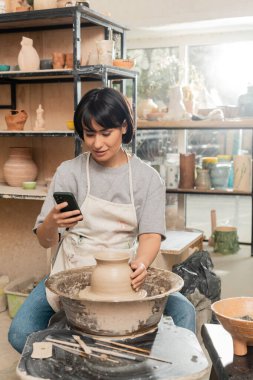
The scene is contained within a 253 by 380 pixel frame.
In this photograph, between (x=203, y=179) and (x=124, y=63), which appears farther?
(x=203, y=179)

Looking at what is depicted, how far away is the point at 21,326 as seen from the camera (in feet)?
6.82

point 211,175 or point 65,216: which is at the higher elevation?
point 65,216

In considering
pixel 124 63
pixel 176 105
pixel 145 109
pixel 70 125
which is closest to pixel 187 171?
pixel 176 105

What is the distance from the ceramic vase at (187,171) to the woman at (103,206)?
289 cm

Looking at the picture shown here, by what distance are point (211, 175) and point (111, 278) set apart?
3525 millimetres

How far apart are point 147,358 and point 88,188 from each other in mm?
849

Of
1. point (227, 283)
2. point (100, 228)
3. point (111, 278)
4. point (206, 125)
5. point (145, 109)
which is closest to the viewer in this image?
point (111, 278)

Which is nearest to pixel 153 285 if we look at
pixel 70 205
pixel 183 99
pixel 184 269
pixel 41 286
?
pixel 70 205

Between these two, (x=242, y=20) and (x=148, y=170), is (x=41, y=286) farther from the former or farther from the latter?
(x=242, y=20)

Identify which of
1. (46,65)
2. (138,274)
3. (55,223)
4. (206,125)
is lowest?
(138,274)

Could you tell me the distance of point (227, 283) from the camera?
428 centimetres

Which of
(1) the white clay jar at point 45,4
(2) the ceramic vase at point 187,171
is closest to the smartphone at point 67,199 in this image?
(1) the white clay jar at point 45,4

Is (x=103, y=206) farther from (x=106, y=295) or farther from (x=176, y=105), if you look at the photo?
(x=176, y=105)

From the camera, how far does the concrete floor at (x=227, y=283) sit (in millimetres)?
2814
